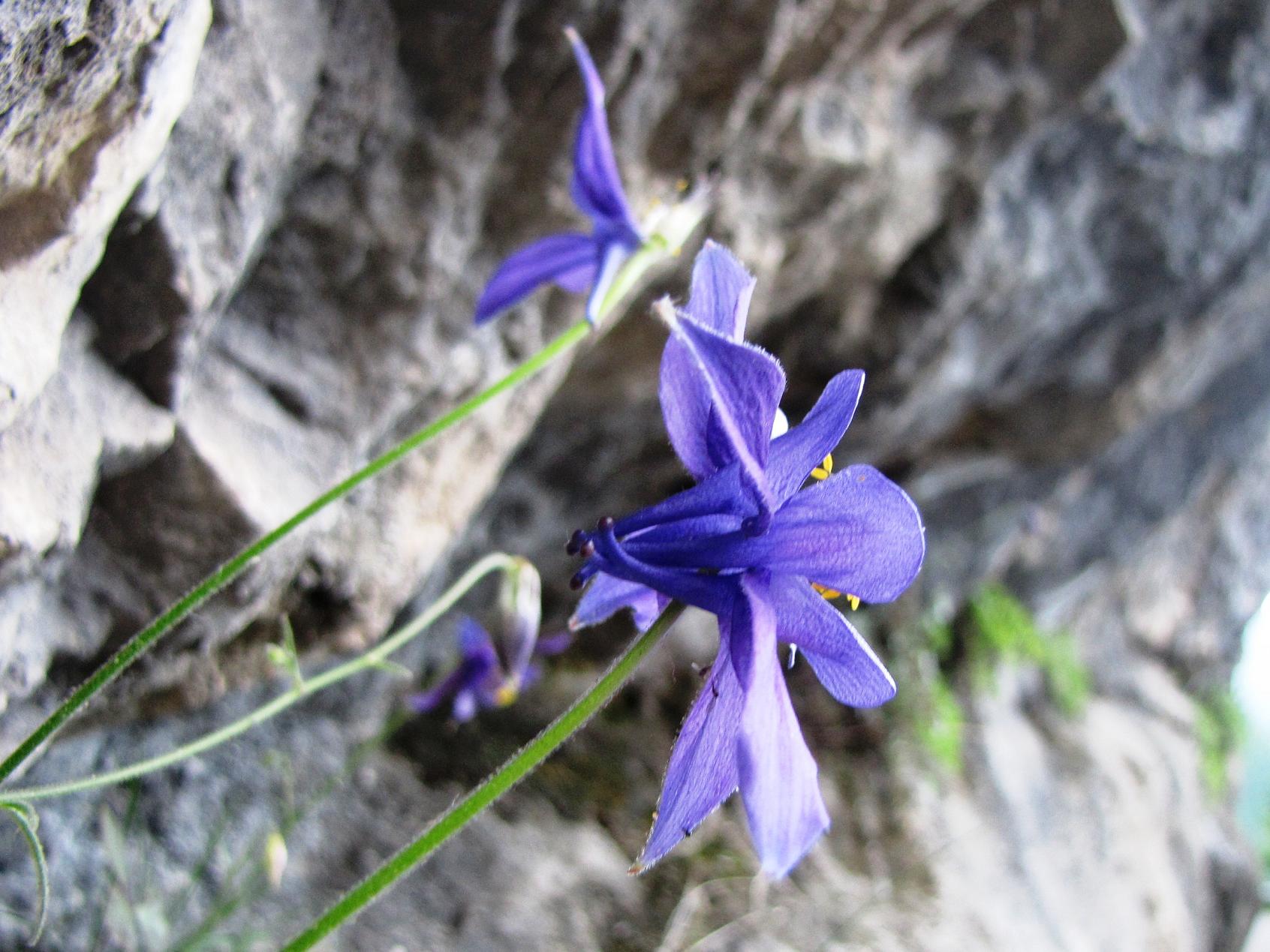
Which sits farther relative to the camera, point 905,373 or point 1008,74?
point 905,373

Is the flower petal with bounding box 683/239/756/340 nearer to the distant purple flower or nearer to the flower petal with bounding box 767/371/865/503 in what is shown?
the flower petal with bounding box 767/371/865/503

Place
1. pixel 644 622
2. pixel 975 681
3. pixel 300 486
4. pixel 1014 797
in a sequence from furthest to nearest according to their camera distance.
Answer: pixel 975 681 → pixel 1014 797 → pixel 300 486 → pixel 644 622

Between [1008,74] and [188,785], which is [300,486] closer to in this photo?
[188,785]

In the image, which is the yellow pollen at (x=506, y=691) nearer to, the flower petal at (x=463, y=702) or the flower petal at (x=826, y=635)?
the flower petal at (x=463, y=702)

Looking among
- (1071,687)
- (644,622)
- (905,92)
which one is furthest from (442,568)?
(1071,687)

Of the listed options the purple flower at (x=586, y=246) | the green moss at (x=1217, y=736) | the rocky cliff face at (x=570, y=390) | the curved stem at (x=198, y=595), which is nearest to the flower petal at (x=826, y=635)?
the curved stem at (x=198, y=595)

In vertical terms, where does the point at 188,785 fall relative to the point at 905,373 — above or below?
above

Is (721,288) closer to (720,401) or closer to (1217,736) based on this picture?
(720,401)
